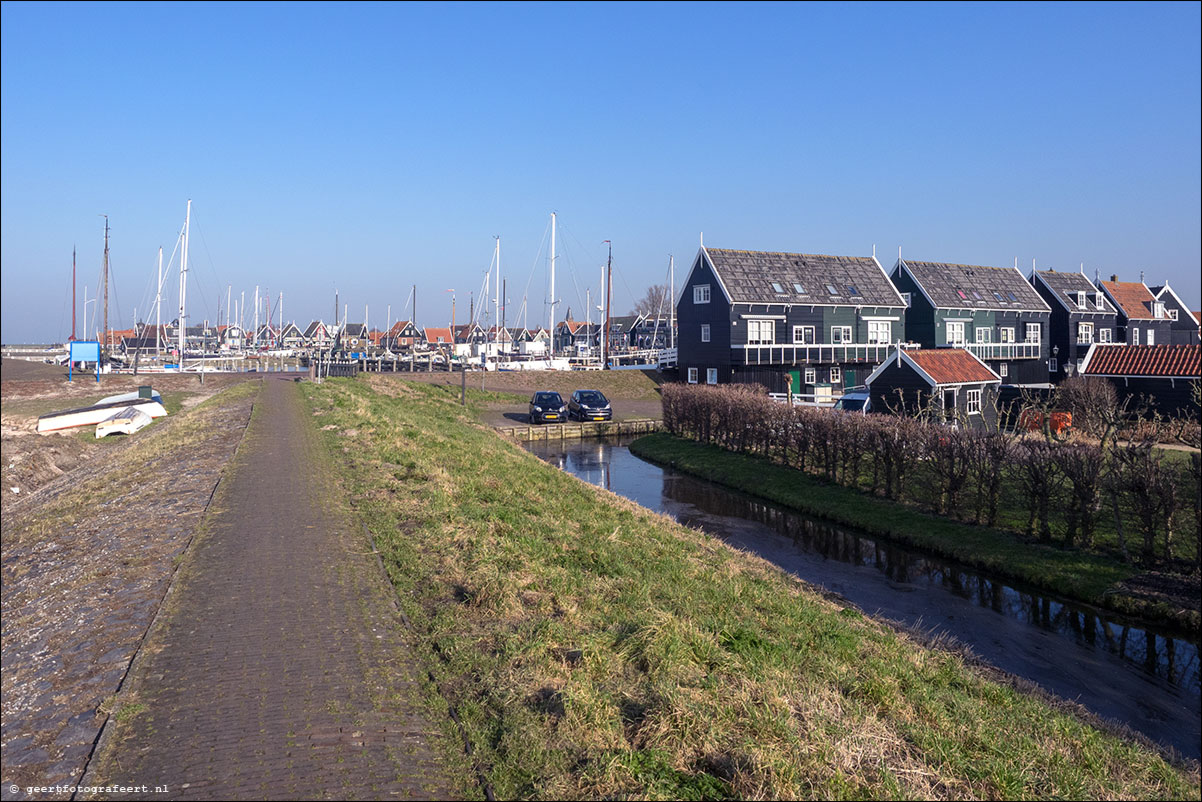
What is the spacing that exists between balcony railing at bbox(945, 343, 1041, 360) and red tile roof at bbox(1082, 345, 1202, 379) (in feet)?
60.6

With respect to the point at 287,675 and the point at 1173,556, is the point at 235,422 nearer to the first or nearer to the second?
the point at 287,675

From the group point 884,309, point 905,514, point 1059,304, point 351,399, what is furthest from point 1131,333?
point 351,399

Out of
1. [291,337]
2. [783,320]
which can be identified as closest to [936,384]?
[783,320]

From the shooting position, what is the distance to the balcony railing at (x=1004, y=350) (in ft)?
182

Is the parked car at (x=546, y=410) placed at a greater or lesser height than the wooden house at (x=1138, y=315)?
lesser

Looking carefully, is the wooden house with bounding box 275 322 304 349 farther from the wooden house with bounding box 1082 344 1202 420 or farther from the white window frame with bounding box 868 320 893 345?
the wooden house with bounding box 1082 344 1202 420

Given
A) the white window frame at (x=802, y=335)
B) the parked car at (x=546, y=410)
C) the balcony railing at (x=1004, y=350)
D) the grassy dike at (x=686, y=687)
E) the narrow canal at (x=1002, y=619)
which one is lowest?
the narrow canal at (x=1002, y=619)

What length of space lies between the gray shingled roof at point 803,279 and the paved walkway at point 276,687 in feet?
140

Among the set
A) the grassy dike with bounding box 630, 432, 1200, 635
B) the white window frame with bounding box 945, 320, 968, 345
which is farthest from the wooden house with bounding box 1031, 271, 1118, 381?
the grassy dike with bounding box 630, 432, 1200, 635

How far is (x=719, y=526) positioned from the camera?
21219mm

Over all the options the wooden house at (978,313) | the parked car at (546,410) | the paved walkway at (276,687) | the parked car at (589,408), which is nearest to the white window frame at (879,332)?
the wooden house at (978,313)

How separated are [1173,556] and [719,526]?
32.3 feet

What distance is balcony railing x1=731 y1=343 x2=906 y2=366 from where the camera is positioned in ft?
166

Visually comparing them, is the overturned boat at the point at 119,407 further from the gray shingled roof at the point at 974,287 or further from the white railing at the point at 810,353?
the gray shingled roof at the point at 974,287
